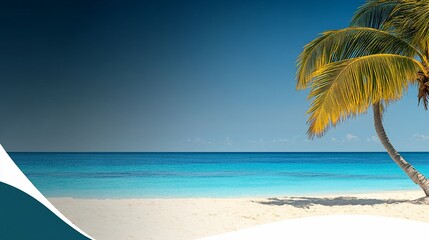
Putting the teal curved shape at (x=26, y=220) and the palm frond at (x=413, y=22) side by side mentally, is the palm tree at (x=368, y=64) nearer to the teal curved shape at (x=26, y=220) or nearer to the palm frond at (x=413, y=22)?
the palm frond at (x=413, y=22)

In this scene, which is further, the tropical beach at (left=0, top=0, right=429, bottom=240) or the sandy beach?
the sandy beach

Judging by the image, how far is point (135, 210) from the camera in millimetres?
6500

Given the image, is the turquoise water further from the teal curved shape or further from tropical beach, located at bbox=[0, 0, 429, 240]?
the teal curved shape

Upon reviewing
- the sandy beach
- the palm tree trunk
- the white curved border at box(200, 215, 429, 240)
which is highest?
the palm tree trunk

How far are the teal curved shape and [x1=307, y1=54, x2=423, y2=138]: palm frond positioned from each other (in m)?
2.17

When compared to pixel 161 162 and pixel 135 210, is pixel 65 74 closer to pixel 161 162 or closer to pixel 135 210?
pixel 135 210

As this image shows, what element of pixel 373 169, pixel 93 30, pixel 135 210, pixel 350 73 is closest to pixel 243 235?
pixel 350 73

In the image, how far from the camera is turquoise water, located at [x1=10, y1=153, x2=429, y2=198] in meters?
10.2

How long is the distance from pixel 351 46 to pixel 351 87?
883 millimetres

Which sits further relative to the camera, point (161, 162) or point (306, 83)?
point (161, 162)

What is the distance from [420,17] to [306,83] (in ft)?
4.24

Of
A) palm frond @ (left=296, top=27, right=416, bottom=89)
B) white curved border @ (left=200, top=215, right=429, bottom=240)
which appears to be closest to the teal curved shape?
white curved border @ (left=200, top=215, right=429, bottom=240)

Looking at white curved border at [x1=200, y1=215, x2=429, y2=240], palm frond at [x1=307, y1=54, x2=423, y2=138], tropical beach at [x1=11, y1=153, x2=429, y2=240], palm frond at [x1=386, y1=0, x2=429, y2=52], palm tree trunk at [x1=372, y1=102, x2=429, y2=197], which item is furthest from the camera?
tropical beach at [x1=11, y1=153, x2=429, y2=240]

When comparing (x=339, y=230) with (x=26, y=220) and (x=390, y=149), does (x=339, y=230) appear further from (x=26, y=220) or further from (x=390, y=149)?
(x=390, y=149)
